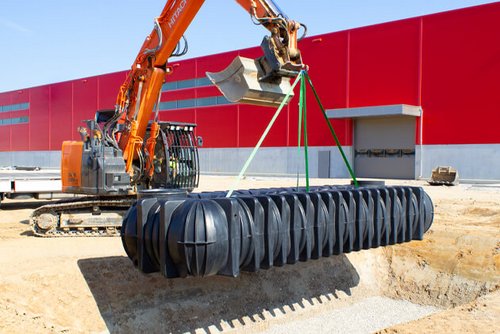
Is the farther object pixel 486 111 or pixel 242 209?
pixel 486 111

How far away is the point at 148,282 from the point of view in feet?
25.0

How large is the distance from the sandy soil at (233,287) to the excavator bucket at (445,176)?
10.9 metres

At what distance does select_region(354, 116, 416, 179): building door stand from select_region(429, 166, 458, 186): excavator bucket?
12.1ft

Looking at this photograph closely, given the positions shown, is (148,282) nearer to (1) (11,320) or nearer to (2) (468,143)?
(1) (11,320)

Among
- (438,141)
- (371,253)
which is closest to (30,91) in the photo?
(438,141)

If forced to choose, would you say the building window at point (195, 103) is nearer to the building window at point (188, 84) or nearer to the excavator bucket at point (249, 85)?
the building window at point (188, 84)

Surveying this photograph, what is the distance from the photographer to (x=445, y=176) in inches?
885

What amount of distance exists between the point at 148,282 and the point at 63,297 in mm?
1267

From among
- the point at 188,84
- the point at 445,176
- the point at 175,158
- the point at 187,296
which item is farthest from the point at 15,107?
the point at 187,296

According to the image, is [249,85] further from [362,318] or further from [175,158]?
[175,158]

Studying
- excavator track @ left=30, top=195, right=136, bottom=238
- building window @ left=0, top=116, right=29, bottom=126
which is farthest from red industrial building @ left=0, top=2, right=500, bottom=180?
building window @ left=0, top=116, right=29, bottom=126

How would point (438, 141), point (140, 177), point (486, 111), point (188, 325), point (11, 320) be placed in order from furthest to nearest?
point (438, 141), point (486, 111), point (140, 177), point (188, 325), point (11, 320)

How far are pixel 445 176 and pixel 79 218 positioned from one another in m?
17.4

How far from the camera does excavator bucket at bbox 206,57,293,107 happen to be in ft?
23.0
